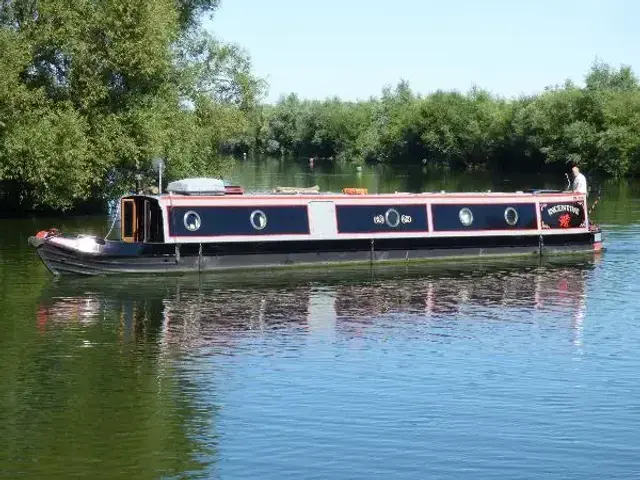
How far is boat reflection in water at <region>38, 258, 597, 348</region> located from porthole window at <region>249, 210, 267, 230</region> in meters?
1.30

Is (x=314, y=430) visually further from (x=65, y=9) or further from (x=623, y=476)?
(x=65, y=9)

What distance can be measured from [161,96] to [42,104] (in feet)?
15.5

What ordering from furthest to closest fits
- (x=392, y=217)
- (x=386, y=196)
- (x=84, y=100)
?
(x=84, y=100) → (x=386, y=196) → (x=392, y=217)

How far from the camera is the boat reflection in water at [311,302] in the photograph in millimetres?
21234

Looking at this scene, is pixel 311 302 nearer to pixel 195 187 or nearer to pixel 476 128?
pixel 195 187

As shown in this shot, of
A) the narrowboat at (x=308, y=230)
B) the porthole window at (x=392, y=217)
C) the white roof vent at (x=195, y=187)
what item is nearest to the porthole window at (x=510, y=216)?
the narrowboat at (x=308, y=230)

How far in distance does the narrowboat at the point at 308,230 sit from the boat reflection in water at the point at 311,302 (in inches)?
23.4

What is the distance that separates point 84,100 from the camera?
38250mm

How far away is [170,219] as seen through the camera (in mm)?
26469

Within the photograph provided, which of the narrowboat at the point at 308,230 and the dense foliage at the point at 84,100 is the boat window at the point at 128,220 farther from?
the dense foliage at the point at 84,100

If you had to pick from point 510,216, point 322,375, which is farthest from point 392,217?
point 322,375

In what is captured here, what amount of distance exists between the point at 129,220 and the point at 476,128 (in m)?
78.2

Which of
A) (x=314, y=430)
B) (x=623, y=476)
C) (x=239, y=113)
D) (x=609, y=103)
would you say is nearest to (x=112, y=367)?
(x=314, y=430)

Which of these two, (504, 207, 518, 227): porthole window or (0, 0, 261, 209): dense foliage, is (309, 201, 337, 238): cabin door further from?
(0, 0, 261, 209): dense foliage
